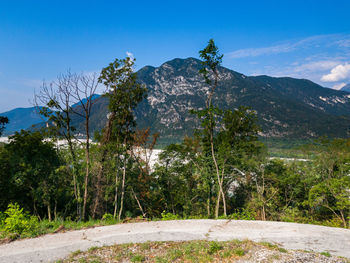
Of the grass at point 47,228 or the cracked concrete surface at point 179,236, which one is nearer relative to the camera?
Result: the cracked concrete surface at point 179,236

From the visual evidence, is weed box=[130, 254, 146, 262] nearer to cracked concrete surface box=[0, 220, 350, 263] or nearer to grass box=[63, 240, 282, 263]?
grass box=[63, 240, 282, 263]

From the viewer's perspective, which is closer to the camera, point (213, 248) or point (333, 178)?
point (213, 248)

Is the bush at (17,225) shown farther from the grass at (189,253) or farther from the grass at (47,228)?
the grass at (189,253)

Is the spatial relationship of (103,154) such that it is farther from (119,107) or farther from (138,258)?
(138,258)

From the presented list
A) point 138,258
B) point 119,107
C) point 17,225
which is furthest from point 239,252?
point 119,107

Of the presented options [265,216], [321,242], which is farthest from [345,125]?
[321,242]

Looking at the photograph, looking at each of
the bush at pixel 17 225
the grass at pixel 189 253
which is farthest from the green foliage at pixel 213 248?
the bush at pixel 17 225

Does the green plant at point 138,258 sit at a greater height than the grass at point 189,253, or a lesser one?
greater

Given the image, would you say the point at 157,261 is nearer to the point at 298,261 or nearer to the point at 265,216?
the point at 298,261

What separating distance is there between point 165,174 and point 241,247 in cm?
1597

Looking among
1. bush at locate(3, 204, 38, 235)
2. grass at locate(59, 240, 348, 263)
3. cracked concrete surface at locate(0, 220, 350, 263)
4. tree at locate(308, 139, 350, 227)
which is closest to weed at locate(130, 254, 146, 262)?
grass at locate(59, 240, 348, 263)

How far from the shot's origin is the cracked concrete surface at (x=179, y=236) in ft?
19.7

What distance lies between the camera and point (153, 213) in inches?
809

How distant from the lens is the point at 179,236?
282 inches
